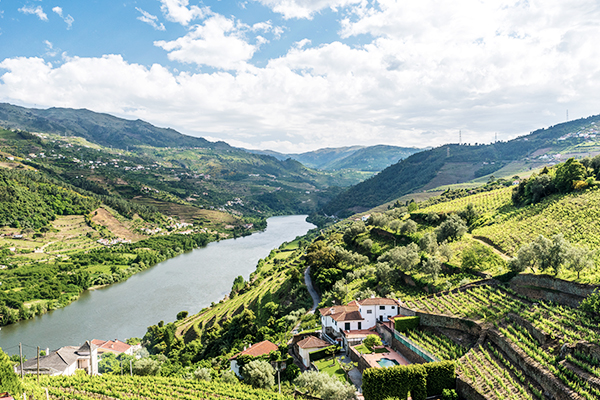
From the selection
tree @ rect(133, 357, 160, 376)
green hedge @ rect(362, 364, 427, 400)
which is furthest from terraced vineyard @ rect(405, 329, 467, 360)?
tree @ rect(133, 357, 160, 376)

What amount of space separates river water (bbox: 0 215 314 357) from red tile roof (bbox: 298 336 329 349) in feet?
106

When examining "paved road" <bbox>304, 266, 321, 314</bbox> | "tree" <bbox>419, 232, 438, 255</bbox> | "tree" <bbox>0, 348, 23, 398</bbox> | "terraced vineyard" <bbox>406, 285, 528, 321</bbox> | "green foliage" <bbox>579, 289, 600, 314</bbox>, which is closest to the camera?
"green foliage" <bbox>579, 289, 600, 314</bbox>

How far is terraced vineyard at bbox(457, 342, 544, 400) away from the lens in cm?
1633

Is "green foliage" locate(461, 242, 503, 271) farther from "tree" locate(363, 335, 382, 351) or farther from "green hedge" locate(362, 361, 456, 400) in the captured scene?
"green hedge" locate(362, 361, 456, 400)

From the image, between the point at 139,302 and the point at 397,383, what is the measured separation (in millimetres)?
55256

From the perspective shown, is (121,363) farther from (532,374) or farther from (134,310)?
(532,374)

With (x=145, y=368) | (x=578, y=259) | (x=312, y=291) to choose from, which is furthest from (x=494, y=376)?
(x=312, y=291)

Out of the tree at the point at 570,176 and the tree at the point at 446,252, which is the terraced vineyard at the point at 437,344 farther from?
the tree at the point at 570,176

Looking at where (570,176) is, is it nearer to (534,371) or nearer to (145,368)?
(534,371)

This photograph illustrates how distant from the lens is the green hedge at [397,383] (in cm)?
1908

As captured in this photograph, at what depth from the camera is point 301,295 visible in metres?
45.4

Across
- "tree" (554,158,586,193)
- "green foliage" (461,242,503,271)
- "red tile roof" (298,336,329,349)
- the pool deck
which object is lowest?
"red tile roof" (298,336,329,349)

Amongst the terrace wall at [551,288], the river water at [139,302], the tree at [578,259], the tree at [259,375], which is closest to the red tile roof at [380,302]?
the terrace wall at [551,288]

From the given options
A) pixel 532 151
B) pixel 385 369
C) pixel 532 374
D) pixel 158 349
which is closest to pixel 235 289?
pixel 158 349
